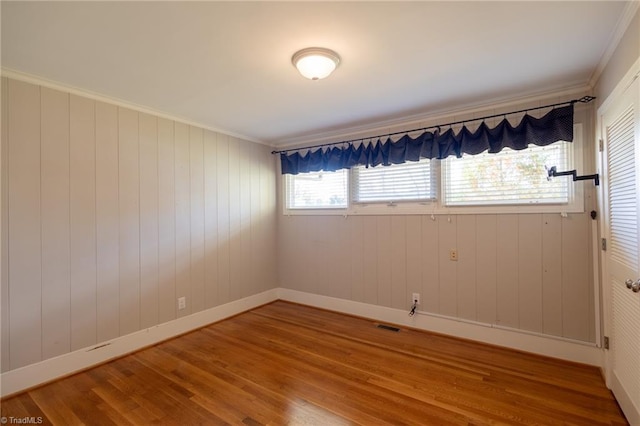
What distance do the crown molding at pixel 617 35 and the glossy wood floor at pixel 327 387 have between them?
7.84 ft

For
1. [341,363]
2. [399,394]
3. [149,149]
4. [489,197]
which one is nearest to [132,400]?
[341,363]

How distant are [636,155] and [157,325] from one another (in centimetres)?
408

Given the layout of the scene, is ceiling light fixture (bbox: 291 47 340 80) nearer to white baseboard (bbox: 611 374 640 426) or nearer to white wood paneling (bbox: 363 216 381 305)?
white wood paneling (bbox: 363 216 381 305)

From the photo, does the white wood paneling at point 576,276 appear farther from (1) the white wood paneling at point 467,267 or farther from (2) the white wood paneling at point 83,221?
(2) the white wood paneling at point 83,221

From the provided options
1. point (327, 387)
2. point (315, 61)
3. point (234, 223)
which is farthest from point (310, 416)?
point (234, 223)

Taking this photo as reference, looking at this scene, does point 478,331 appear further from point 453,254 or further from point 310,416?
point 310,416

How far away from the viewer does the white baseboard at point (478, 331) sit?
8.36 feet

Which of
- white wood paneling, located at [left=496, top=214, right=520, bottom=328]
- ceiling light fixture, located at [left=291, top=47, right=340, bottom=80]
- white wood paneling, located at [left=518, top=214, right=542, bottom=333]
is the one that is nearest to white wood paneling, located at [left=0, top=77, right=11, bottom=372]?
ceiling light fixture, located at [left=291, top=47, right=340, bottom=80]

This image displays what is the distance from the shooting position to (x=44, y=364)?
7.68ft

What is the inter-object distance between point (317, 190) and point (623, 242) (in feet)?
10.3

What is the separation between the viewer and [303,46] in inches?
77.1

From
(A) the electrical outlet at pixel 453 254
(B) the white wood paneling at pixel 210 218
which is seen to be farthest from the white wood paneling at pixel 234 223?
(A) the electrical outlet at pixel 453 254

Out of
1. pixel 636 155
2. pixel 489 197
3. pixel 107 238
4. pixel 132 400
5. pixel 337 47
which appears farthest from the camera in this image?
pixel 489 197

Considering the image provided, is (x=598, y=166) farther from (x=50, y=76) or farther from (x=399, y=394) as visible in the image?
(x=50, y=76)
